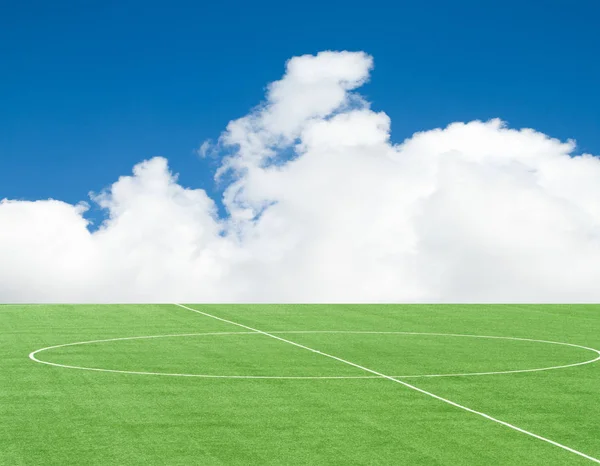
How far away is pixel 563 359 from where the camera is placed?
60.2 feet

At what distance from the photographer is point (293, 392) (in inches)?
564

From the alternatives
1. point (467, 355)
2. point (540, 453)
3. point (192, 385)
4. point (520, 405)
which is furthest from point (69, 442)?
point (467, 355)

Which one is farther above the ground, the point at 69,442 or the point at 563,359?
the point at 563,359

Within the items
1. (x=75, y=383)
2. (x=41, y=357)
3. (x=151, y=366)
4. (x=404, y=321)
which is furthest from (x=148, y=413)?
(x=404, y=321)

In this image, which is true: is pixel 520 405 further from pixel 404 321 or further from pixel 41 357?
pixel 404 321

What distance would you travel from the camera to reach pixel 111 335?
2122cm

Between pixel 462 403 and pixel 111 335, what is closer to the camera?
pixel 462 403

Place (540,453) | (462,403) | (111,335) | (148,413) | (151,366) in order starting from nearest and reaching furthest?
1. (540,453)
2. (148,413)
3. (462,403)
4. (151,366)
5. (111,335)

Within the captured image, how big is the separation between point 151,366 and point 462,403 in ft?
18.6

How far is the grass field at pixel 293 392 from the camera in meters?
11.0

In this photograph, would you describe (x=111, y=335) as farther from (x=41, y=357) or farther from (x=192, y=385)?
(x=192, y=385)

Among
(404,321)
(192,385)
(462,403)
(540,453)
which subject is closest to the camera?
(540,453)

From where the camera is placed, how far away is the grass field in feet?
36.2

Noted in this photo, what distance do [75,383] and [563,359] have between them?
349 inches
